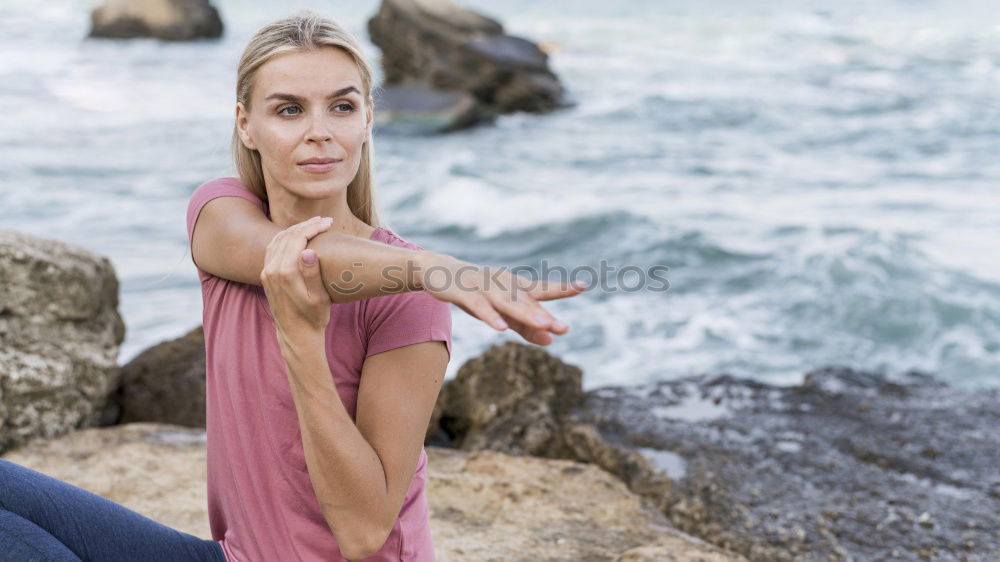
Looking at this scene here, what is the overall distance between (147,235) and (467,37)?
8.66m

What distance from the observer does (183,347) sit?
5008 millimetres

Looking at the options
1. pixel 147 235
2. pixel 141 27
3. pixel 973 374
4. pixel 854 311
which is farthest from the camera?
pixel 141 27

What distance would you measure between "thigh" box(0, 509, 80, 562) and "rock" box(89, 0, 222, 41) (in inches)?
936

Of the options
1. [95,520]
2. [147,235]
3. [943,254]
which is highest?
[95,520]

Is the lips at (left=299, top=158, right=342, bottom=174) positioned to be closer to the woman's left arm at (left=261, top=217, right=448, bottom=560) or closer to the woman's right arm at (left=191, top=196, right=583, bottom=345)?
the woman's right arm at (left=191, top=196, right=583, bottom=345)

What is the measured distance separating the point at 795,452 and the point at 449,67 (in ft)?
44.8

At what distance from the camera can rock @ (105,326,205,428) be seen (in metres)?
4.80

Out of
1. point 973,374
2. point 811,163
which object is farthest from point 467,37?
point 973,374

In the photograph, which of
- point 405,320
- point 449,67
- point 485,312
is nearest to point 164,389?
point 405,320

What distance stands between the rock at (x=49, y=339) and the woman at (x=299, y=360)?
210 cm

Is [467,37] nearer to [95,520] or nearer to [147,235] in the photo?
[147,235]

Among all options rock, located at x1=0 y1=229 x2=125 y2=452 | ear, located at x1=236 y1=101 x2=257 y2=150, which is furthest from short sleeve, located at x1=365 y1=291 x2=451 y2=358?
rock, located at x1=0 y1=229 x2=125 y2=452

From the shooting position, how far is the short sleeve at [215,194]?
2.30 meters

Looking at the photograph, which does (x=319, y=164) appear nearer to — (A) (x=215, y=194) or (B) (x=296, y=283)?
(A) (x=215, y=194)
